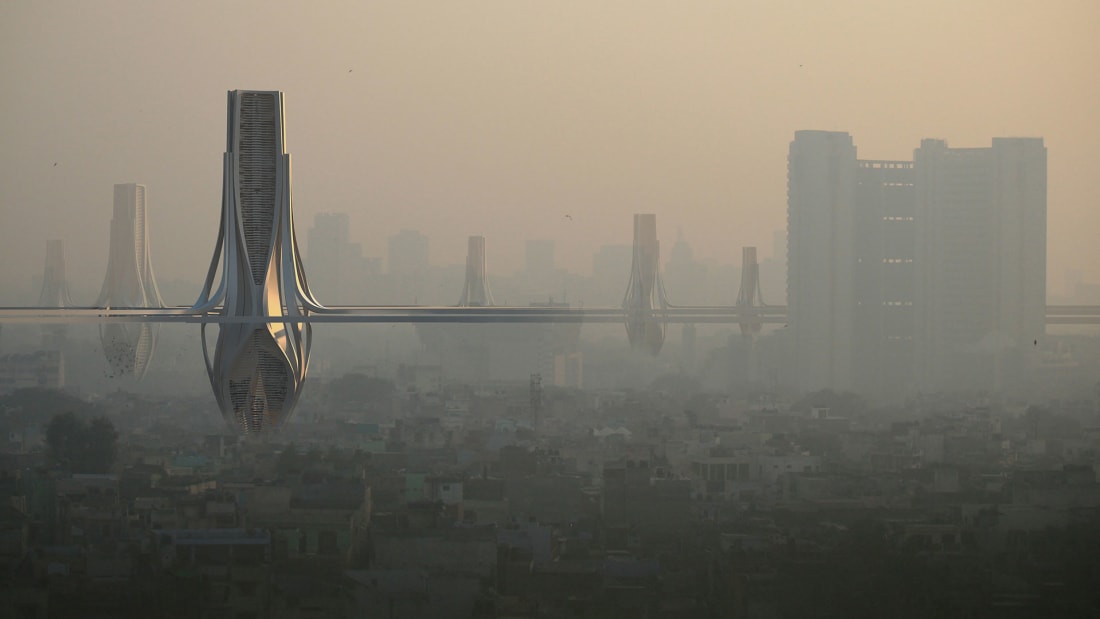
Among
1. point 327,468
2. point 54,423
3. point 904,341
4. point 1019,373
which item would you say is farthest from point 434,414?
point 1019,373

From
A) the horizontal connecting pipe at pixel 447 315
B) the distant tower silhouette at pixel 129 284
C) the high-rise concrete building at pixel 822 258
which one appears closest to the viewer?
the horizontal connecting pipe at pixel 447 315

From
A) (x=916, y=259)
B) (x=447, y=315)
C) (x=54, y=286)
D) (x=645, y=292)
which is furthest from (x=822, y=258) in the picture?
(x=54, y=286)

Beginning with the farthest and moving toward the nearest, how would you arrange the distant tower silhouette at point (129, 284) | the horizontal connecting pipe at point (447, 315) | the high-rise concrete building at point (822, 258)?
the high-rise concrete building at point (822, 258) < the distant tower silhouette at point (129, 284) < the horizontal connecting pipe at point (447, 315)

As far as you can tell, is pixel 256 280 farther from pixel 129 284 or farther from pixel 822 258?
pixel 822 258

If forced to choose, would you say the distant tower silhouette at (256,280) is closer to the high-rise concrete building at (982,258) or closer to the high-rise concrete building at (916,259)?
the high-rise concrete building at (916,259)

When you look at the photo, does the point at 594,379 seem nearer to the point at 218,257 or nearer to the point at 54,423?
the point at 218,257

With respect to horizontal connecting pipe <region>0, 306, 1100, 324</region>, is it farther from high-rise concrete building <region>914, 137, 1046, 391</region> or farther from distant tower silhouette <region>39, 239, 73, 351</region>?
high-rise concrete building <region>914, 137, 1046, 391</region>

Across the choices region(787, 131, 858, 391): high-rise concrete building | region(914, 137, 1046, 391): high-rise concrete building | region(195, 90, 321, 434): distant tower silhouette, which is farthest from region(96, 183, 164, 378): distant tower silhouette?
region(914, 137, 1046, 391): high-rise concrete building

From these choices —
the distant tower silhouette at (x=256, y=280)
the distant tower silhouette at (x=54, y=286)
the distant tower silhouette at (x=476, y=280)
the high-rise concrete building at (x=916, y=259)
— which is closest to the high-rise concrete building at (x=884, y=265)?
the high-rise concrete building at (x=916, y=259)
